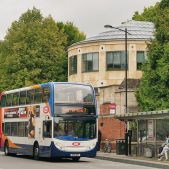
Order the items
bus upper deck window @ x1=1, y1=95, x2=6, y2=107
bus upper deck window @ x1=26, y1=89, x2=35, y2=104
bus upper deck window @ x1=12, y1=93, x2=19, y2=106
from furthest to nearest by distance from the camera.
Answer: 1. bus upper deck window @ x1=1, y1=95, x2=6, y2=107
2. bus upper deck window @ x1=12, y1=93, x2=19, y2=106
3. bus upper deck window @ x1=26, y1=89, x2=35, y2=104

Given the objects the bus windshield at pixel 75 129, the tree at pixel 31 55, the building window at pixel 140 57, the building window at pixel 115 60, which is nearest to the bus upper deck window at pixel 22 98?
the bus windshield at pixel 75 129

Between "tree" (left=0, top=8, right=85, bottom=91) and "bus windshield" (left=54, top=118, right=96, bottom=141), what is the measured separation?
42.7 meters

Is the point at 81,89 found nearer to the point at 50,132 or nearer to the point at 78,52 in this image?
the point at 50,132

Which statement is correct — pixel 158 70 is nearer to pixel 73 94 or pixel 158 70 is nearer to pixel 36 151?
pixel 36 151

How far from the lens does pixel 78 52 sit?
6950 centimetres

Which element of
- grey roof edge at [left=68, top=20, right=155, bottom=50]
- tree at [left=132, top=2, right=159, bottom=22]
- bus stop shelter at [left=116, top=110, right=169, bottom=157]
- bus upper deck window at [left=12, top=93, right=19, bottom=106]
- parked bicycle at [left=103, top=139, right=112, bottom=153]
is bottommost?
parked bicycle at [left=103, top=139, right=112, bottom=153]

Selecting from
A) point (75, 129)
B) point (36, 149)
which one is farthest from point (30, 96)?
point (75, 129)

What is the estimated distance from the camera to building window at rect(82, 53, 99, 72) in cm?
6750

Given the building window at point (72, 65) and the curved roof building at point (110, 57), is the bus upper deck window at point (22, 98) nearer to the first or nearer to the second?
the curved roof building at point (110, 57)

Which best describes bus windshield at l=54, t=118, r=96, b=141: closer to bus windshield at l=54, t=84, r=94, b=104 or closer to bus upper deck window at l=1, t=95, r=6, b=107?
bus windshield at l=54, t=84, r=94, b=104

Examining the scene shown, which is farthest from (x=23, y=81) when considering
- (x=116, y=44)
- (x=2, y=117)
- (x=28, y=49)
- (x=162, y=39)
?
(x=2, y=117)

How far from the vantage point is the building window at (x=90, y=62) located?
67.5 m

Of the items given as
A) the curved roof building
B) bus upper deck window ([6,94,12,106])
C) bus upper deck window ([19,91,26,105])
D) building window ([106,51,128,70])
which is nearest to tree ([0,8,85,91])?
the curved roof building

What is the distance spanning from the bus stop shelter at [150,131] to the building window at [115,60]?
2716 cm
